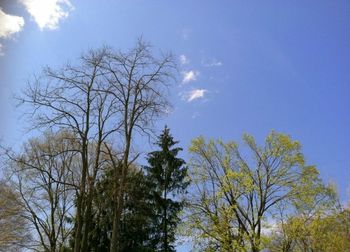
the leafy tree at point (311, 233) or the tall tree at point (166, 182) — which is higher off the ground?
the tall tree at point (166, 182)

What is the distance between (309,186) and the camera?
20.5m

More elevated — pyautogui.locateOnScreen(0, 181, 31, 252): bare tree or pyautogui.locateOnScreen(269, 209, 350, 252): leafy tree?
pyautogui.locateOnScreen(0, 181, 31, 252): bare tree

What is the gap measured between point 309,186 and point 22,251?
18.1 metres

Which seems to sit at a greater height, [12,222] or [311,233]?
[12,222]

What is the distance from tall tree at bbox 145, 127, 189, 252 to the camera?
27.5 m

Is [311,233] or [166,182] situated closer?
[311,233]

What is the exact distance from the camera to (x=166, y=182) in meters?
29.3

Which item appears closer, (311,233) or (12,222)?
(311,233)

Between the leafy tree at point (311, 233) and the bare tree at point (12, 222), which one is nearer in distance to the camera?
the leafy tree at point (311, 233)

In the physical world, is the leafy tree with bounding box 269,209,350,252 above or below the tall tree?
below

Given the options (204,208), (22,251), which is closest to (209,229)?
(204,208)

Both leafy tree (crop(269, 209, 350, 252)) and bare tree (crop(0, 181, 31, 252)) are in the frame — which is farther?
bare tree (crop(0, 181, 31, 252))

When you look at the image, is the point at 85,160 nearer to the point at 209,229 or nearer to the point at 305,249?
the point at 209,229

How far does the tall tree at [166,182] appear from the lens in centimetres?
2748
